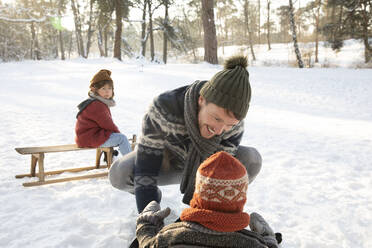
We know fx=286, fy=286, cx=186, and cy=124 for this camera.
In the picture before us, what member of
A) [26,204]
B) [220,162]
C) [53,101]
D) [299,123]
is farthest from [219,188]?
[53,101]

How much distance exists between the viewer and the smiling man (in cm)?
146

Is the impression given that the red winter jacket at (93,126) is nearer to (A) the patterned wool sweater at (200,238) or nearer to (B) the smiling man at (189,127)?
(B) the smiling man at (189,127)

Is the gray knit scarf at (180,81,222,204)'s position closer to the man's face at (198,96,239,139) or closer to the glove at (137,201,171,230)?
the man's face at (198,96,239,139)

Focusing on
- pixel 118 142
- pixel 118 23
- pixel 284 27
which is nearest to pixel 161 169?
pixel 118 142

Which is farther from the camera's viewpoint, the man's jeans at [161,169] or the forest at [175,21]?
the forest at [175,21]

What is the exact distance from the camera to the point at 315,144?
4289mm

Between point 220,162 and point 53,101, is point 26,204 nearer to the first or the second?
point 220,162

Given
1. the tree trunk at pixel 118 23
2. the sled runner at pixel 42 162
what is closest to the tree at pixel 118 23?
the tree trunk at pixel 118 23

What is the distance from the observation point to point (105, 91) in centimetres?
343

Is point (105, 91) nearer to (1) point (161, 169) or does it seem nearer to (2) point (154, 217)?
(1) point (161, 169)

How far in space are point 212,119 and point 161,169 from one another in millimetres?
646

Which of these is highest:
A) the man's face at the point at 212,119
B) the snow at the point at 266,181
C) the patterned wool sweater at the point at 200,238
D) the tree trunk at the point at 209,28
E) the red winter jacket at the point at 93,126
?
the tree trunk at the point at 209,28

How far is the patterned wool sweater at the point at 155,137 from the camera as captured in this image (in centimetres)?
167

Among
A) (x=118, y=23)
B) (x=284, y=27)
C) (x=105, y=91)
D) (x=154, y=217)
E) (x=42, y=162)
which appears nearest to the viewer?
(x=154, y=217)
